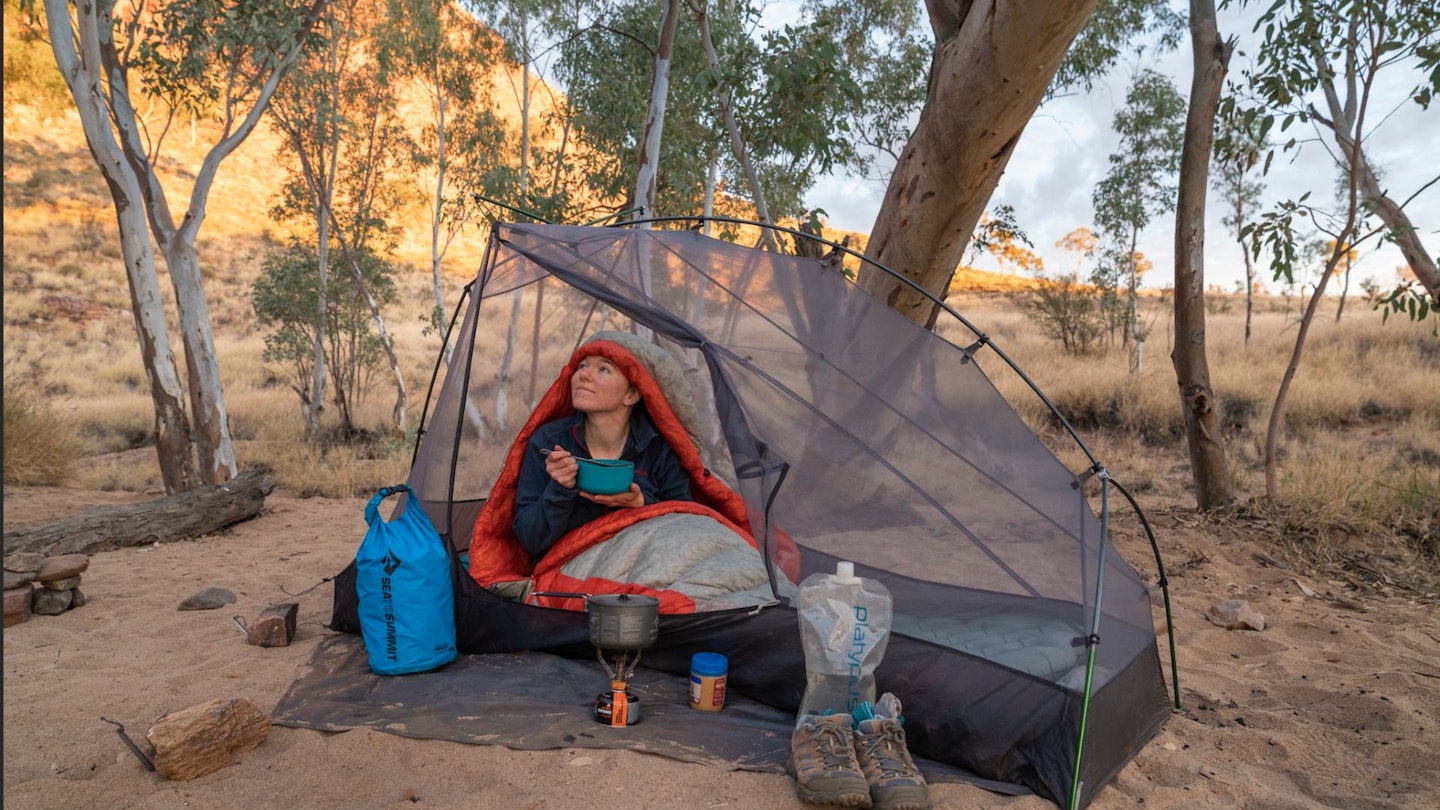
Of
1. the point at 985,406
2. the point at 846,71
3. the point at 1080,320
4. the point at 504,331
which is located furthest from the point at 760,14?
the point at 1080,320

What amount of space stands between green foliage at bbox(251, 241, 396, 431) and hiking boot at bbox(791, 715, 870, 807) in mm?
10262

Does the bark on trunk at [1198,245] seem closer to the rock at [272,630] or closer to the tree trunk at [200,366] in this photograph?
the rock at [272,630]

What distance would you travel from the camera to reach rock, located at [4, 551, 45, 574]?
4.17 meters

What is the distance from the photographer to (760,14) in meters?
9.43

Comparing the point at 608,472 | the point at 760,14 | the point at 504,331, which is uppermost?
the point at 760,14

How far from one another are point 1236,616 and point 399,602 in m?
3.68

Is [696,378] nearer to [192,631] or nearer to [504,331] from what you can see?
[504,331]

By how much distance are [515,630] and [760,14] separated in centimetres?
764

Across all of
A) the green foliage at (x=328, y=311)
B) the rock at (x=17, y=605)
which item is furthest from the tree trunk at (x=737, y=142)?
the green foliage at (x=328, y=311)

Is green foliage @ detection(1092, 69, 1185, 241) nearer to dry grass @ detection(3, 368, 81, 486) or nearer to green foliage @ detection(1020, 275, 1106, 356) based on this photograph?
green foliage @ detection(1020, 275, 1106, 356)

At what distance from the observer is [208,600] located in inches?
169

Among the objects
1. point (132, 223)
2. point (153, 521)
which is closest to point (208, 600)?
point (153, 521)

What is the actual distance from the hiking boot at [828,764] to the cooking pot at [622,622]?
0.59m

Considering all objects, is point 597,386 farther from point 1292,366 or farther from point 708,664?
point 1292,366
